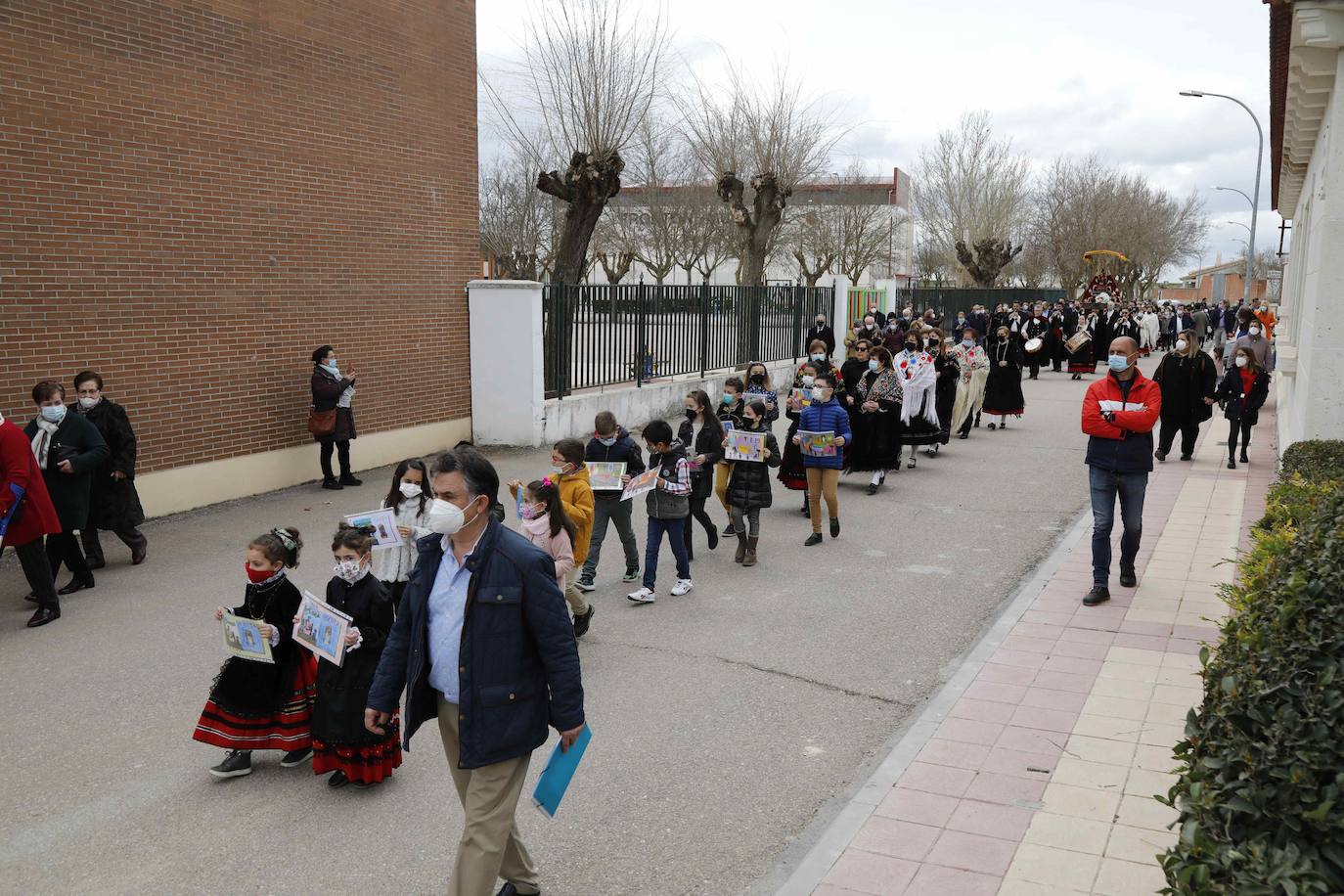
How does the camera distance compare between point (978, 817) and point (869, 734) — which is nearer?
point (978, 817)

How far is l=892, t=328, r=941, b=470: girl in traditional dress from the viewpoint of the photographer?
14.3m

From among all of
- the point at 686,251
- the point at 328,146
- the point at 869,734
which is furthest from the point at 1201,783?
the point at 686,251

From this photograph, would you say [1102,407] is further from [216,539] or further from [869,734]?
[216,539]

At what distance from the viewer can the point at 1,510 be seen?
756 cm

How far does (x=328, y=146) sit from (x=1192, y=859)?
40.4 ft

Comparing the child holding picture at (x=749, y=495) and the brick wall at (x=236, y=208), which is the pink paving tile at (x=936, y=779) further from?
the brick wall at (x=236, y=208)

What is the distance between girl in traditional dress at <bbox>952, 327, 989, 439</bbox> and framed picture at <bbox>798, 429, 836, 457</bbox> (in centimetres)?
660

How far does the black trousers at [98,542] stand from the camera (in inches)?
368

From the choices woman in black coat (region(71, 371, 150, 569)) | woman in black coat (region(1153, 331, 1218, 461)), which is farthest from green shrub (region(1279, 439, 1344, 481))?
woman in black coat (region(71, 371, 150, 569))

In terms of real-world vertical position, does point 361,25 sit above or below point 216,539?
above

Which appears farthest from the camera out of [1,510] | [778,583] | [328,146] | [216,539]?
[328,146]

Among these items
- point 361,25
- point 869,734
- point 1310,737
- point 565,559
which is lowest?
point 869,734

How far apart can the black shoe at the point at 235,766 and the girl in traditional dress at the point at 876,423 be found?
8652 mm

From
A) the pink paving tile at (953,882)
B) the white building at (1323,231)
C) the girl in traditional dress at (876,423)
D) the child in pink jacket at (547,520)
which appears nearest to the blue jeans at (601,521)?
the child in pink jacket at (547,520)
